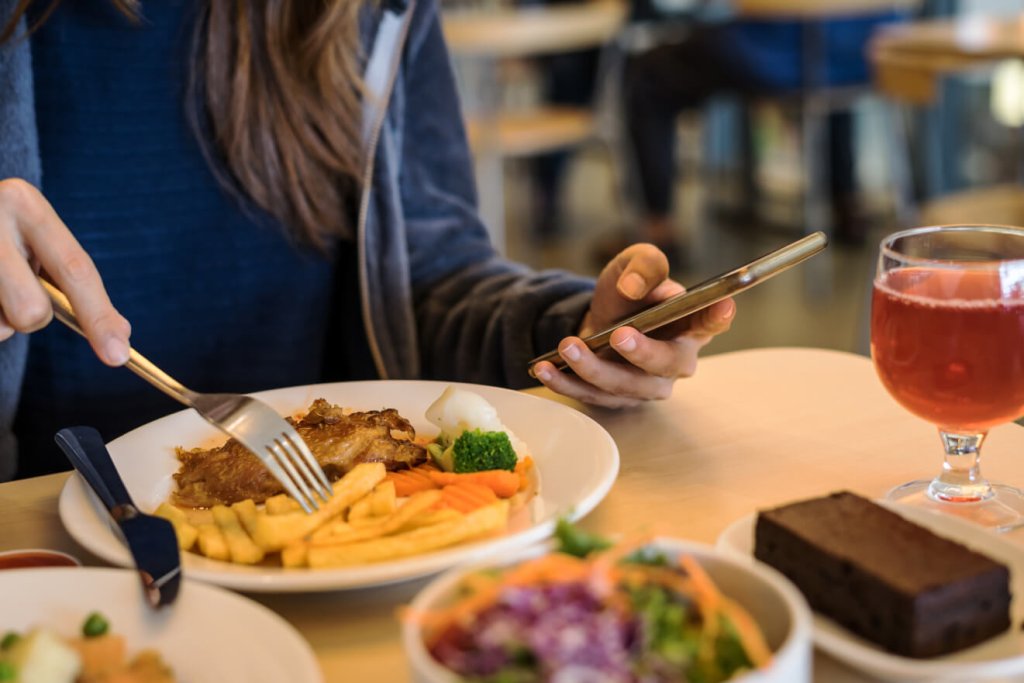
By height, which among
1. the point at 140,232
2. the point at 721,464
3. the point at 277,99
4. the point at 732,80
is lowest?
the point at 732,80

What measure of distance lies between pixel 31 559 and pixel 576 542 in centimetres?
39

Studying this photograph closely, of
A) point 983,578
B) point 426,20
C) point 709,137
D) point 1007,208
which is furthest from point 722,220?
point 983,578

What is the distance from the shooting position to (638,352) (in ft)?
3.07

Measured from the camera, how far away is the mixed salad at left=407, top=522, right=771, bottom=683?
46 centimetres

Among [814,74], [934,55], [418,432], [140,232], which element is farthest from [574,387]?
[814,74]

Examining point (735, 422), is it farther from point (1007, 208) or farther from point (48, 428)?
point (1007, 208)

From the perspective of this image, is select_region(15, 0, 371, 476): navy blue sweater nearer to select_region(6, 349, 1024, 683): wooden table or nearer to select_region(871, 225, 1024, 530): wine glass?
select_region(6, 349, 1024, 683): wooden table

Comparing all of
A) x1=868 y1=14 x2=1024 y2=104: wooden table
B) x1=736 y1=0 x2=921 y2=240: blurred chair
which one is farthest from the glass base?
x1=736 y1=0 x2=921 y2=240: blurred chair

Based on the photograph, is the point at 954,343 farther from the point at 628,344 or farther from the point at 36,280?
the point at 36,280

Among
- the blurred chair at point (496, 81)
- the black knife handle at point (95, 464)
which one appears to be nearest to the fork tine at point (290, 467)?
the black knife handle at point (95, 464)

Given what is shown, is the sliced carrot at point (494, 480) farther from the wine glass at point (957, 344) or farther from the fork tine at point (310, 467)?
the wine glass at point (957, 344)

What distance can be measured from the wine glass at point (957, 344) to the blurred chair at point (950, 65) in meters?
1.71

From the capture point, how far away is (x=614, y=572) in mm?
518

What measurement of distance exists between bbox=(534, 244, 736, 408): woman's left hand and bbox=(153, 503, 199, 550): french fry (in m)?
0.33
